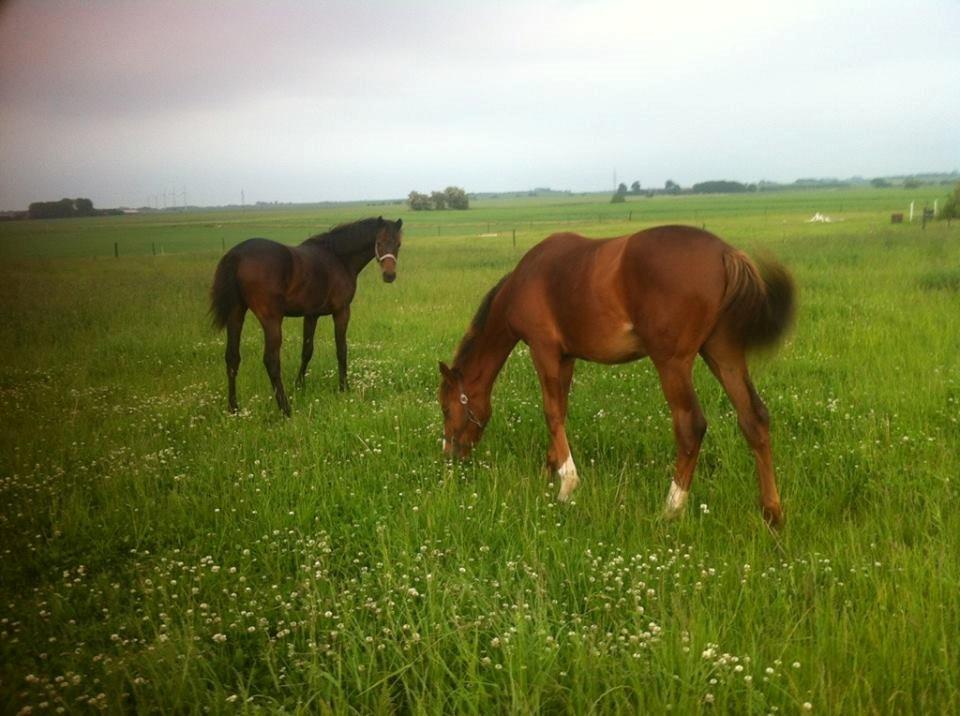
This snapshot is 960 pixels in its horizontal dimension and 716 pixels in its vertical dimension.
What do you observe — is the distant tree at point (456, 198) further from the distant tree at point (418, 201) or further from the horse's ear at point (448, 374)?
the horse's ear at point (448, 374)

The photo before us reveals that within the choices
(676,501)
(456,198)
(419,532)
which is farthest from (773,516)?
(456,198)

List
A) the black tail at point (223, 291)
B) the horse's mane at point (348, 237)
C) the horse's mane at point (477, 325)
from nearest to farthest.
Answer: the horse's mane at point (477, 325) < the black tail at point (223, 291) < the horse's mane at point (348, 237)

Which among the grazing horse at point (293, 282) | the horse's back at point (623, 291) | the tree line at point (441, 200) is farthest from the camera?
the grazing horse at point (293, 282)

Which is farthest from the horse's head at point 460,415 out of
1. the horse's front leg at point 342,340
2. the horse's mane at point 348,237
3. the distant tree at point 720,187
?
the distant tree at point 720,187

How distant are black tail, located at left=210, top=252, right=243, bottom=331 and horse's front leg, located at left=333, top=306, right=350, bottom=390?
1224 millimetres

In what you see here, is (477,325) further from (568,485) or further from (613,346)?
(568,485)

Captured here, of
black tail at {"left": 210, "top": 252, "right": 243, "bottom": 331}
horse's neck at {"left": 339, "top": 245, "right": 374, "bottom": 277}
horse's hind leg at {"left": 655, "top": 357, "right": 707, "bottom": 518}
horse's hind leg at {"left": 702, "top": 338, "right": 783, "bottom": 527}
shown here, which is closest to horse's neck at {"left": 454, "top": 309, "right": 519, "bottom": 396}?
horse's hind leg at {"left": 655, "top": 357, "right": 707, "bottom": 518}

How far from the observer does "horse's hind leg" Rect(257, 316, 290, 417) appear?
6577 mm

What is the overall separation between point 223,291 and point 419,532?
3.68 m

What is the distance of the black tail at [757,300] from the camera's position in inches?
156

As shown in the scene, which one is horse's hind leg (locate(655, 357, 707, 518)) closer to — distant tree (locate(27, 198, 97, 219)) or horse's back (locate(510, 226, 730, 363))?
horse's back (locate(510, 226, 730, 363))

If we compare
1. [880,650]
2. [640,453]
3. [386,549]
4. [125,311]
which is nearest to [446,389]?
[640,453]

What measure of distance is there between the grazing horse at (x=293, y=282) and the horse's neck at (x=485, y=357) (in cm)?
174

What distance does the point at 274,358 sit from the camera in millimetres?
6621
